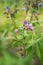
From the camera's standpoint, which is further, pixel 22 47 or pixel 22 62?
pixel 22 47

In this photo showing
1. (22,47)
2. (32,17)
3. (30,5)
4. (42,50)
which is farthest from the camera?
(30,5)

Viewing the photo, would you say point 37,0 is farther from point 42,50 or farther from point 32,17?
point 42,50

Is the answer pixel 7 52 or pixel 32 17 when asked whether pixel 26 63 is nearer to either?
pixel 7 52

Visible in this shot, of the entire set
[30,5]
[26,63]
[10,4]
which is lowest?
[10,4]

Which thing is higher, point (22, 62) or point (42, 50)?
point (22, 62)

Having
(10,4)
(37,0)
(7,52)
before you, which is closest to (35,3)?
(37,0)

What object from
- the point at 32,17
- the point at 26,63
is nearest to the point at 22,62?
the point at 26,63

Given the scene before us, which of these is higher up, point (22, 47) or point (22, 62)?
point (22, 62)

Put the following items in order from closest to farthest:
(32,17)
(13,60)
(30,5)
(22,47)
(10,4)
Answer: (13,60) → (22,47) → (32,17) → (30,5) → (10,4)

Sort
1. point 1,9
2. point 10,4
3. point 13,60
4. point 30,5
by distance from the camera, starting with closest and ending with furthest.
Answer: point 13,60 < point 30,5 < point 1,9 < point 10,4
